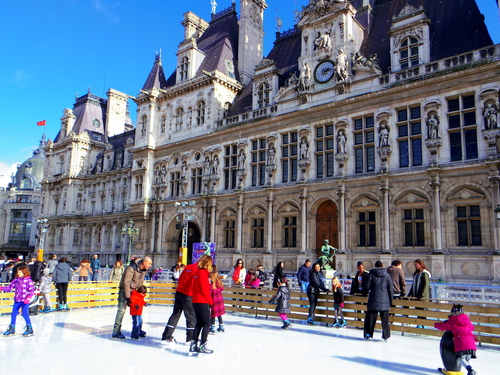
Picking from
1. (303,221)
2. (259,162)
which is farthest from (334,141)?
(259,162)

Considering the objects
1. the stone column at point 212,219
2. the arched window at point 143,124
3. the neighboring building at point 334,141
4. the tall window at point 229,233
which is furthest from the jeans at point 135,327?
the arched window at point 143,124

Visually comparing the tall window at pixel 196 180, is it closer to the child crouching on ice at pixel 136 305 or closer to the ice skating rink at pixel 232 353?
the ice skating rink at pixel 232 353

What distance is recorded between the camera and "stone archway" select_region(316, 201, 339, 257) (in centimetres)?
2652

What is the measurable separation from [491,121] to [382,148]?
5.62 metres

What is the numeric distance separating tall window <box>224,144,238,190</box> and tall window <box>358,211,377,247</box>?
1071cm

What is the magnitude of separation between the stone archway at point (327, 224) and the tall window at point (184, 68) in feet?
61.1

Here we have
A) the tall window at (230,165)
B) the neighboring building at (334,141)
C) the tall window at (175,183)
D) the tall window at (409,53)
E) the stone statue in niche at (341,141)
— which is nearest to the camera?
the neighboring building at (334,141)

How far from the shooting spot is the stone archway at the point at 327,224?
26.5 metres

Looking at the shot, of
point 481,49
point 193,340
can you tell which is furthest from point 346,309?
point 481,49

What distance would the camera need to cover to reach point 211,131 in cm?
3447

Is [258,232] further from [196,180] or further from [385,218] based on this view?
[385,218]

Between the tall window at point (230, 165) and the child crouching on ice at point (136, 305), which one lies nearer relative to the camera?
the child crouching on ice at point (136, 305)

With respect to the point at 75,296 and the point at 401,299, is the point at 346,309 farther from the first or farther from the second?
the point at 75,296

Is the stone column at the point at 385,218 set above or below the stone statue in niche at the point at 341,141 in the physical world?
below
